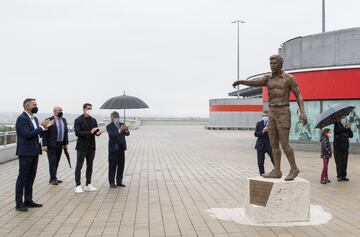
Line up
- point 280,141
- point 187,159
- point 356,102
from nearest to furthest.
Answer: point 280,141
point 187,159
point 356,102

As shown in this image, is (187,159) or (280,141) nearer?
(280,141)

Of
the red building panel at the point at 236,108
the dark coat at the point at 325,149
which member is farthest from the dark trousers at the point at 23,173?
the red building panel at the point at 236,108

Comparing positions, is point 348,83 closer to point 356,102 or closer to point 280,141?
point 356,102

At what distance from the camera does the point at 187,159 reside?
1585 centimetres

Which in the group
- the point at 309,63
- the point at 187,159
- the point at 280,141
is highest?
the point at 309,63

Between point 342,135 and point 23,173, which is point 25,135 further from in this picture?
point 342,135

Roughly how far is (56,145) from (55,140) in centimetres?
14

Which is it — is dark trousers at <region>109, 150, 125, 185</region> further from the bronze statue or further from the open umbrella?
the bronze statue

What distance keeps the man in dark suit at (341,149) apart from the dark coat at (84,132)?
5907 mm

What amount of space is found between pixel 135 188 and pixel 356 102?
11.2 meters

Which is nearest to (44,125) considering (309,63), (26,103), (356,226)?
(26,103)

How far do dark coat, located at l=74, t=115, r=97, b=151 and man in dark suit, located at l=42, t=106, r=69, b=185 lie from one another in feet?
4.50

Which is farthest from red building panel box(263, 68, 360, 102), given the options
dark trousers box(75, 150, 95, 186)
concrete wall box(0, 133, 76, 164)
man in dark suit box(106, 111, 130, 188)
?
dark trousers box(75, 150, 95, 186)

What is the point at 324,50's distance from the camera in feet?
58.7
